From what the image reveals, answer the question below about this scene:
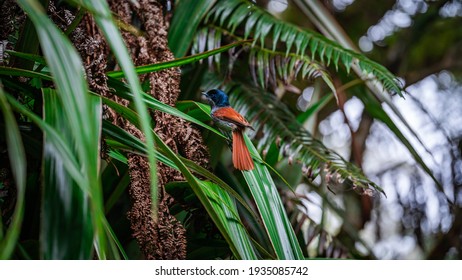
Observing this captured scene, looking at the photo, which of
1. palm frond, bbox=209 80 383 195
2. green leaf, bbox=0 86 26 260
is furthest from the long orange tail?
green leaf, bbox=0 86 26 260

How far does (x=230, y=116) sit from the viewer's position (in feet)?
3.78

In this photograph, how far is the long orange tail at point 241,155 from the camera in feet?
3.11

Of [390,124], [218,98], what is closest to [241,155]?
[218,98]

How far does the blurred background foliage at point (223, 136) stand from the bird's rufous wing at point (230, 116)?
80 mm

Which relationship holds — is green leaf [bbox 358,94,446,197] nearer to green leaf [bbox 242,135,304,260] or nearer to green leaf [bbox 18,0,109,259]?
green leaf [bbox 242,135,304,260]

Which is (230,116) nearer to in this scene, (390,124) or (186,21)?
(186,21)

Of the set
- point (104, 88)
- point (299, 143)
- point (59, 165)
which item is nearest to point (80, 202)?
point (59, 165)

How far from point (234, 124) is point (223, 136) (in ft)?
0.47

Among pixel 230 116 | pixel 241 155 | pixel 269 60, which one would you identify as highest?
pixel 269 60

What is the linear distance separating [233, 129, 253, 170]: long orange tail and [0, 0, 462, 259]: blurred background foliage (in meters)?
0.02

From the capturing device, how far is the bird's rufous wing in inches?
43.8

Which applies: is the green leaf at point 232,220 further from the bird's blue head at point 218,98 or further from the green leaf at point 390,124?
the green leaf at point 390,124
